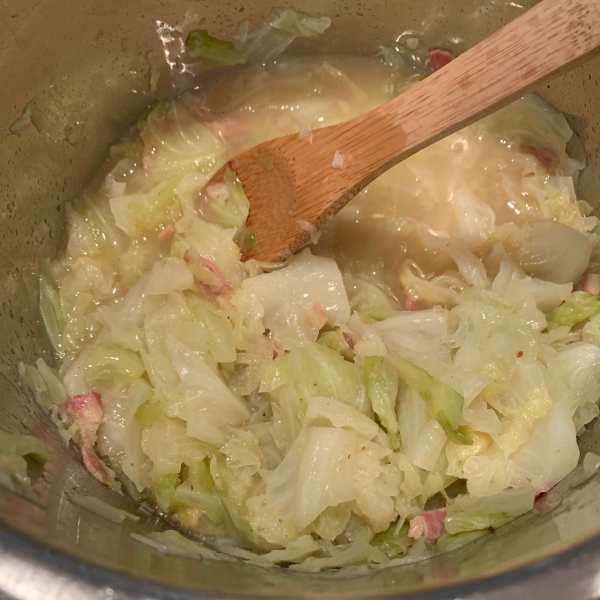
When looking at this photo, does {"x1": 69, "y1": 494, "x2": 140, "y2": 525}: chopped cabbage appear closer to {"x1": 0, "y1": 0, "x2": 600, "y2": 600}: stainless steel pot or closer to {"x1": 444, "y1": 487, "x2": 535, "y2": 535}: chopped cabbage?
{"x1": 0, "y1": 0, "x2": 600, "y2": 600}: stainless steel pot

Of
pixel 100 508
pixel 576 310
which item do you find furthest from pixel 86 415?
pixel 576 310

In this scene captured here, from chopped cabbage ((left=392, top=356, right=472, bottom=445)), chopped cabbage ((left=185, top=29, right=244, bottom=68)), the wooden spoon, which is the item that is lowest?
chopped cabbage ((left=392, top=356, right=472, bottom=445))

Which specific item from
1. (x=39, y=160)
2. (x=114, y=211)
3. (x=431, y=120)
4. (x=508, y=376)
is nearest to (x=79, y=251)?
(x=114, y=211)

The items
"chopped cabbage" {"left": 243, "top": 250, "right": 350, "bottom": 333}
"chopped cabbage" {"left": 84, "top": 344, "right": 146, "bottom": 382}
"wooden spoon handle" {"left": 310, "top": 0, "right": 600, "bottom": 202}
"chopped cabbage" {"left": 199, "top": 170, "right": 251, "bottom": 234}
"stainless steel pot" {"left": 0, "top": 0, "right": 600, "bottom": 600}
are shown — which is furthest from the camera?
"chopped cabbage" {"left": 199, "top": 170, "right": 251, "bottom": 234}

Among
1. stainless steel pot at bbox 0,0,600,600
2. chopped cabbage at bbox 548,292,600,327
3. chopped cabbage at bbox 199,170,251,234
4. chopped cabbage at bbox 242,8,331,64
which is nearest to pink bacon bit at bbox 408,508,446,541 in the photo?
stainless steel pot at bbox 0,0,600,600

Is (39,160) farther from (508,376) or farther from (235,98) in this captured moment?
(508,376)

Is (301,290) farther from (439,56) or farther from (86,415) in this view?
(439,56)
